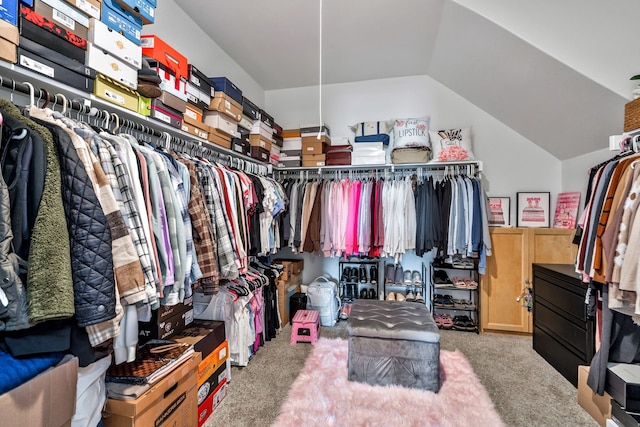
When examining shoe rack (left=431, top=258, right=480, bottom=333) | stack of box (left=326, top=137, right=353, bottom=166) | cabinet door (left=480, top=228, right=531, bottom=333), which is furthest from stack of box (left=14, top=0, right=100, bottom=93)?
cabinet door (left=480, top=228, right=531, bottom=333)

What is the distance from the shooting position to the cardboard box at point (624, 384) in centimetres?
145

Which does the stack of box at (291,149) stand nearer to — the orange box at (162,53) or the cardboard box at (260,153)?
the cardboard box at (260,153)

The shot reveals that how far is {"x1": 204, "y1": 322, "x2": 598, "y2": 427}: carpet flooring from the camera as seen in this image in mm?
1782

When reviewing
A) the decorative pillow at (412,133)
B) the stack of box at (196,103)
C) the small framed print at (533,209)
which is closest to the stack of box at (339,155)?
the decorative pillow at (412,133)

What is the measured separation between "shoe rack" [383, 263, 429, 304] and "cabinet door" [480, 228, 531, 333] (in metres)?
0.64

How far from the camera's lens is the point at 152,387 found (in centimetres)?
134

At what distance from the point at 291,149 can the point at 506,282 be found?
2805 millimetres

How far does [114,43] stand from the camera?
142 centimetres

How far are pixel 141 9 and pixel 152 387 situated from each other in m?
1.90

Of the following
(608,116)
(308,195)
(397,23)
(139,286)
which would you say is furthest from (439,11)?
(139,286)

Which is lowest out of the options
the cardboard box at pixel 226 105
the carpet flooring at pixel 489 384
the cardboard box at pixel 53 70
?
the carpet flooring at pixel 489 384

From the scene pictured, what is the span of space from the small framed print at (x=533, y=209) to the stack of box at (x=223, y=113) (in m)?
3.15

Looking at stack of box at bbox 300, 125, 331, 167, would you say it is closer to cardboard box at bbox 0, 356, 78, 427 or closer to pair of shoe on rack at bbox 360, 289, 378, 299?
pair of shoe on rack at bbox 360, 289, 378, 299

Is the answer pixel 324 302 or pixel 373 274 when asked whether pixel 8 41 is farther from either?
pixel 373 274
